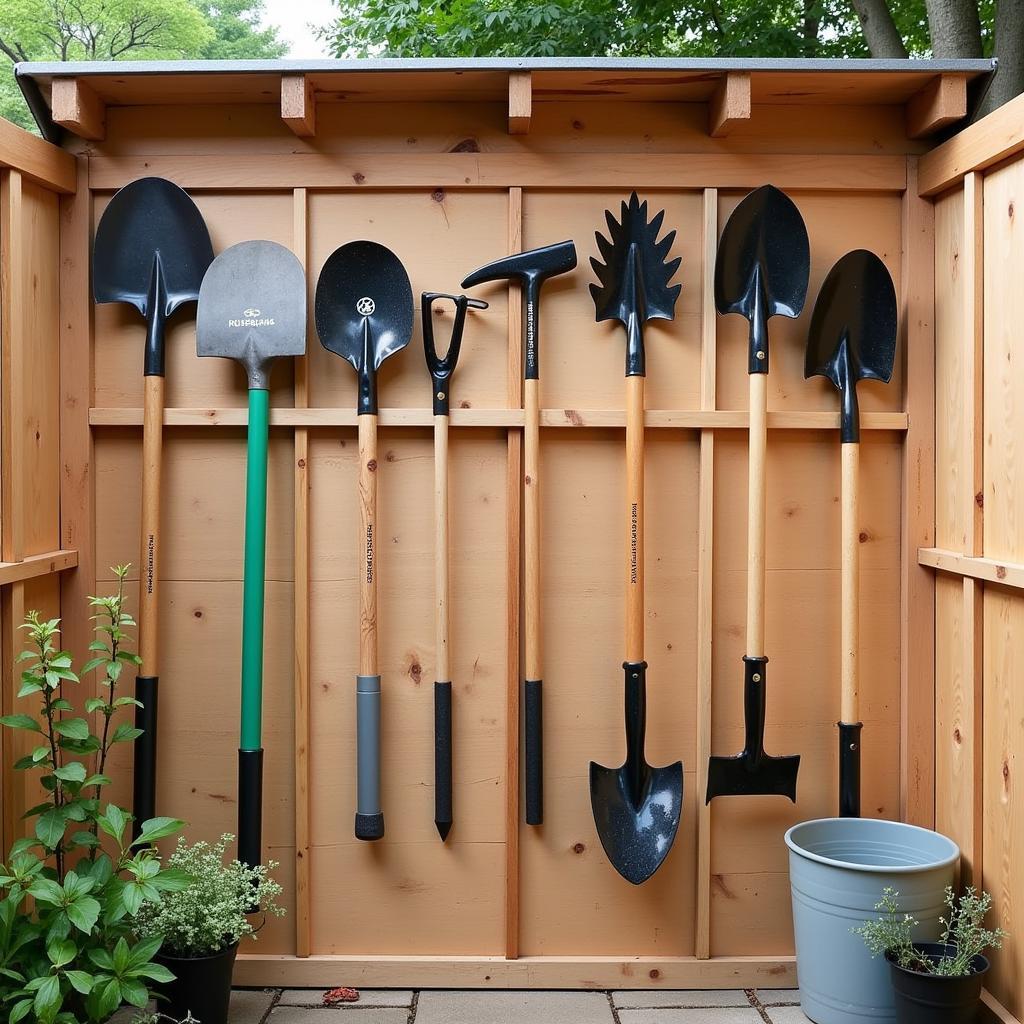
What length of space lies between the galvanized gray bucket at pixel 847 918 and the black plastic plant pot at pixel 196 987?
1.38 meters

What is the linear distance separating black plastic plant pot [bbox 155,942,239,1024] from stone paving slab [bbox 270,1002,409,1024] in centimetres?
17

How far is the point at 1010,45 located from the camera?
3.91 metres

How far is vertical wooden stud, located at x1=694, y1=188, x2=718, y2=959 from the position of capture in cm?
254

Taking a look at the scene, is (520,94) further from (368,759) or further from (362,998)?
(362,998)

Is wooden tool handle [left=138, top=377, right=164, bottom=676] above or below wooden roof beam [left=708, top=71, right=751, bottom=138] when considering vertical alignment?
below

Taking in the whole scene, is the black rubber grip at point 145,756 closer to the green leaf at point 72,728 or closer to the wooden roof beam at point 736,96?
the green leaf at point 72,728

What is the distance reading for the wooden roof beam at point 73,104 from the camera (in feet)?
7.92

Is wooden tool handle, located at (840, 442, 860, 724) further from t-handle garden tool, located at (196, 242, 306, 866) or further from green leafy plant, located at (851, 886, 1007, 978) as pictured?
t-handle garden tool, located at (196, 242, 306, 866)

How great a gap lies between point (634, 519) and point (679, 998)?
125 cm

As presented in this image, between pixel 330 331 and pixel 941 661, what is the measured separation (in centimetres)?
183

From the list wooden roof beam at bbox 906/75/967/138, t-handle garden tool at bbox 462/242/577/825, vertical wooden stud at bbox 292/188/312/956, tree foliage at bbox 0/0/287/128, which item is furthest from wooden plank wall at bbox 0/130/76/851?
tree foliage at bbox 0/0/287/128

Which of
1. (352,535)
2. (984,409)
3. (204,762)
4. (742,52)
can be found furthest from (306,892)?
(742,52)

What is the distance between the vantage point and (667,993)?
8.25ft

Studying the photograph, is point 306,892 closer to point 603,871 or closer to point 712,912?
point 603,871
